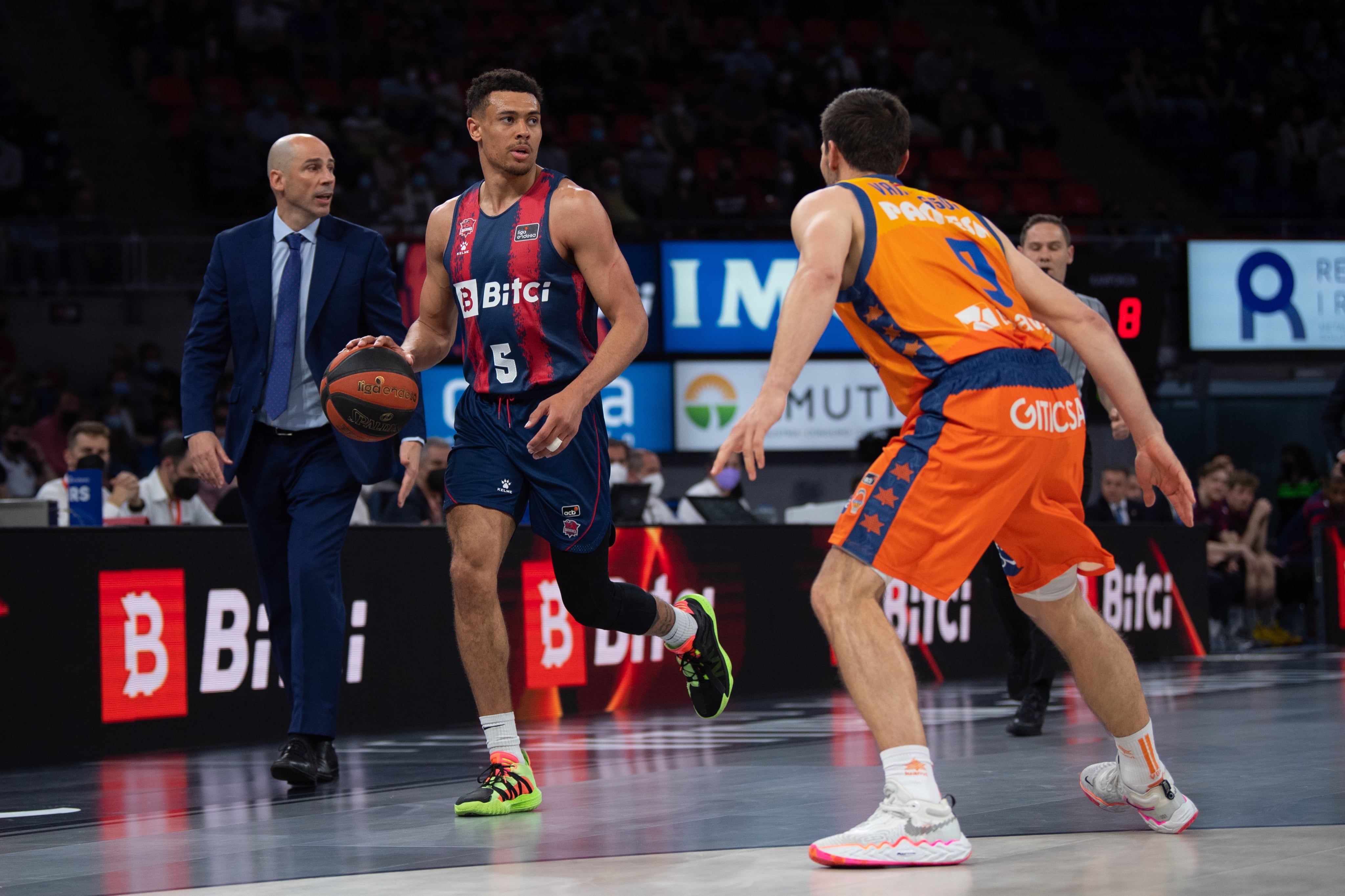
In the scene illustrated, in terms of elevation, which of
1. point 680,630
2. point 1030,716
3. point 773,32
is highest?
point 773,32

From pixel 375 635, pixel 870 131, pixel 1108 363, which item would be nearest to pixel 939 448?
pixel 1108 363

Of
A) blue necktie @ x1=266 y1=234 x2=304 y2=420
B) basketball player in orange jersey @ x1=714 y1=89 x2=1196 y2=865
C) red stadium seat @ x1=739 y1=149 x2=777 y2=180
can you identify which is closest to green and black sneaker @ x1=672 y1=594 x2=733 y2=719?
blue necktie @ x1=266 y1=234 x2=304 y2=420

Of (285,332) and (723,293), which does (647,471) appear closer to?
(723,293)

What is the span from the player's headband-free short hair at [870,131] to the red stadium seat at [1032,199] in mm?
15549

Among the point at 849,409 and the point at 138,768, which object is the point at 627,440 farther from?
the point at 138,768

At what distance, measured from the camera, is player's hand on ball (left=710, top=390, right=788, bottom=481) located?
341 centimetres

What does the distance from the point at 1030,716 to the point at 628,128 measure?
13721mm

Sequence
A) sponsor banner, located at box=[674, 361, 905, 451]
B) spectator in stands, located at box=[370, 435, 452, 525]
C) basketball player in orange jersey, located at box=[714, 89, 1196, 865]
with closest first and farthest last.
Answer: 1. basketball player in orange jersey, located at box=[714, 89, 1196, 865]
2. spectator in stands, located at box=[370, 435, 452, 525]
3. sponsor banner, located at box=[674, 361, 905, 451]

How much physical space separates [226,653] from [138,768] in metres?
0.96

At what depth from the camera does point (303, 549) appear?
211 inches

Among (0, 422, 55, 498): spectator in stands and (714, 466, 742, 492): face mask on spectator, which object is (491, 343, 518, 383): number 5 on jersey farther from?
(714, 466, 742, 492): face mask on spectator

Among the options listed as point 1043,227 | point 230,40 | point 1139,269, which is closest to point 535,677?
point 1043,227

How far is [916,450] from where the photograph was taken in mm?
3756

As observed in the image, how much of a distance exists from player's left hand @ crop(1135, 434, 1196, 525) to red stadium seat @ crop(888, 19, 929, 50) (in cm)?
1877
